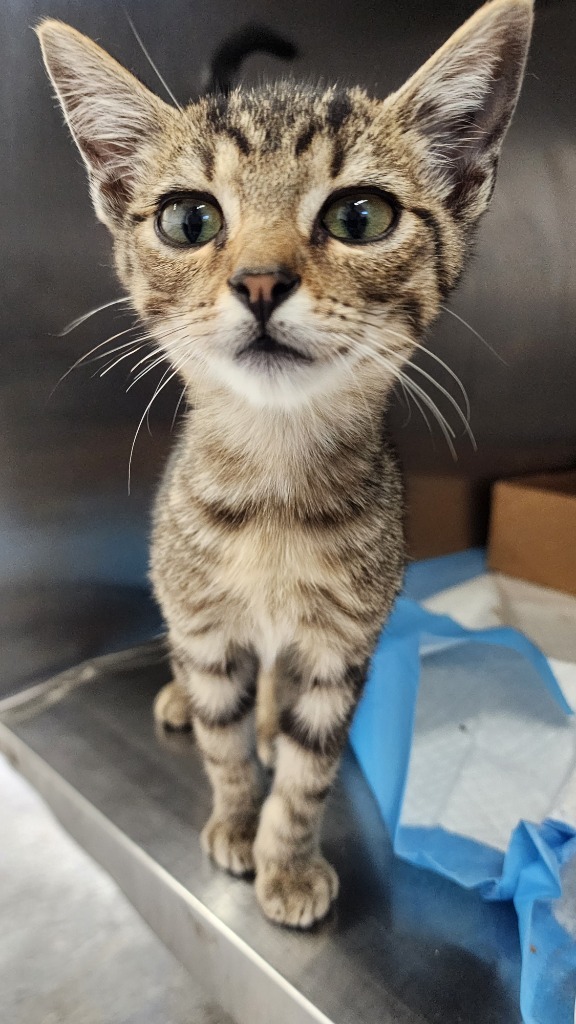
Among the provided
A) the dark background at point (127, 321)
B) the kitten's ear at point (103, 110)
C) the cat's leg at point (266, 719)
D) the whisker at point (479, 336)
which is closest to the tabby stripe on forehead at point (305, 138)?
the kitten's ear at point (103, 110)

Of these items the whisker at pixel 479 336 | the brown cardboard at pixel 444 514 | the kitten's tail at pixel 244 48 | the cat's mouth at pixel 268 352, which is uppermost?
the kitten's tail at pixel 244 48

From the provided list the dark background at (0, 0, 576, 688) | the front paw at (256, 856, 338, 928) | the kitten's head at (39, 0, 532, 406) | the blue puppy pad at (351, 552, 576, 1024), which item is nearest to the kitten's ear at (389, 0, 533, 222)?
the kitten's head at (39, 0, 532, 406)

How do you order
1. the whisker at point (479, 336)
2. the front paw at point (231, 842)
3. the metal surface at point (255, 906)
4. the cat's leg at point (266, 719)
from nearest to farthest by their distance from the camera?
the metal surface at point (255, 906) → the front paw at point (231, 842) → the cat's leg at point (266, 719) → the whisker at point (479, 336)

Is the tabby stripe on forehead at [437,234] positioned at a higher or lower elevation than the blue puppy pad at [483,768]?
higher

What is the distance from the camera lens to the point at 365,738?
80 centimetres

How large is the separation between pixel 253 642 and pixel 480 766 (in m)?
0.31

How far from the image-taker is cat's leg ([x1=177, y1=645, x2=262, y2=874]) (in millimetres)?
680

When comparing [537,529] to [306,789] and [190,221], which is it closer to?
[306,789]

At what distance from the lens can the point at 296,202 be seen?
1.59 feet

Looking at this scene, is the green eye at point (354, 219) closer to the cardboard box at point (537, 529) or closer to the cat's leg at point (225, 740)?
the cat's leg at point (225, 740)

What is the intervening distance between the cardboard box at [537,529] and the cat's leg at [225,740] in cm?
55

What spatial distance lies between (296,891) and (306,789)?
0.09m

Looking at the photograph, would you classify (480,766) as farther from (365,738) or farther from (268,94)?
(268,94)

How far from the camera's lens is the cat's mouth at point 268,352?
18.1 inches
